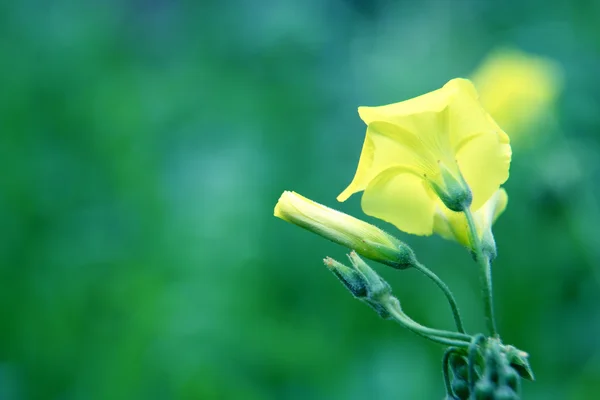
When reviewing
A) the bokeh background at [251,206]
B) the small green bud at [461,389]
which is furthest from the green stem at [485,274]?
the bokeh background at [251,206]

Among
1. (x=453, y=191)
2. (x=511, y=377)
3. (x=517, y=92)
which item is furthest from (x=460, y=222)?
(x=517, y=92)

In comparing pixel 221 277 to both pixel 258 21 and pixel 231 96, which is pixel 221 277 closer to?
pixel 231 96

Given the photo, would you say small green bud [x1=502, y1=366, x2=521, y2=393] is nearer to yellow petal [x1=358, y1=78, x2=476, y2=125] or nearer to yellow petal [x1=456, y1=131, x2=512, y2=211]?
yellow petal [x1=456, y1=131, x2=512, y2=211]

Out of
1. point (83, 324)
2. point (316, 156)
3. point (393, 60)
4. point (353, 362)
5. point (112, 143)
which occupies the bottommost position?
point (83, 324)

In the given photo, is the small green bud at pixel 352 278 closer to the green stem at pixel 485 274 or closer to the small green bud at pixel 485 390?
the green stem at pixel 485 274

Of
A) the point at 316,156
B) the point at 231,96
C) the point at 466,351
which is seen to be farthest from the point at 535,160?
the point at 466,351

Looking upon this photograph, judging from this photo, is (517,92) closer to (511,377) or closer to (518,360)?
(518,360)
